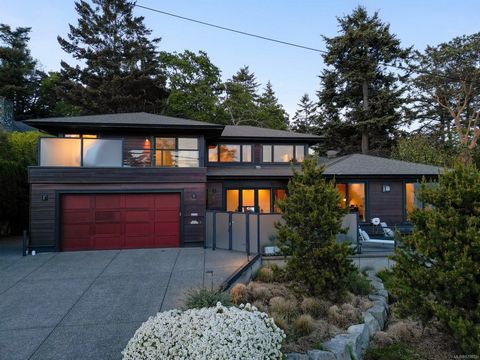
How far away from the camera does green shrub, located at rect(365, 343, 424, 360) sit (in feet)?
14.2

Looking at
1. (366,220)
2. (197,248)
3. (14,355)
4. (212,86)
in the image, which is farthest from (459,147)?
(14,355)

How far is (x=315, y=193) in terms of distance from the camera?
229 inches

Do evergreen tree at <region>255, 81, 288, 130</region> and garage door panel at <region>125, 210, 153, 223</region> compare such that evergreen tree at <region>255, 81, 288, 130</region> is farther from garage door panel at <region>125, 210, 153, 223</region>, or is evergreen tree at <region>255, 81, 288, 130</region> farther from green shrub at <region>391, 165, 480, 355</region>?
green shrub at <region>391, 165, 480, 355</region>

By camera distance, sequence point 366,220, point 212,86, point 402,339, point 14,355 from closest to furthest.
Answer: point 14,355
point 402,339
point 366,220
point 212,86

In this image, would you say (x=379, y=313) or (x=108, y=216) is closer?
(x=379, y=313)

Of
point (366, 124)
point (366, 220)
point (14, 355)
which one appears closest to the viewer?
point (14, 355)

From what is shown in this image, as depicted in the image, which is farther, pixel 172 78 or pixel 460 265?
pixel 172 78

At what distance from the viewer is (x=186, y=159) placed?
12.1m

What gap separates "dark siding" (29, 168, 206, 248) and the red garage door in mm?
328

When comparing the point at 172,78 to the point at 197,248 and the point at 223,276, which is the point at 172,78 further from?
the point at 223,276

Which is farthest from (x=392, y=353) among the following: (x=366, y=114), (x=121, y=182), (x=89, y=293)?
(x=366, y=114)

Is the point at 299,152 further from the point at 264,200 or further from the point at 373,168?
the point at 373,168

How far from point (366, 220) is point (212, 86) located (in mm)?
19980

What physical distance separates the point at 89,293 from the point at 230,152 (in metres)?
10.2
